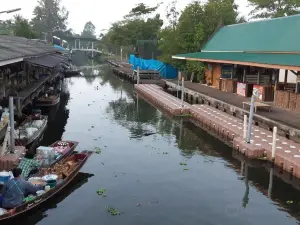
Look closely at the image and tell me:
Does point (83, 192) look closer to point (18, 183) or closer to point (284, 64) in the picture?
point (18, 183)

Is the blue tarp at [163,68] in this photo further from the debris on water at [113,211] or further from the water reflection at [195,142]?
the debris on water at [113,211]

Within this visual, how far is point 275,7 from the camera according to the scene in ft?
205

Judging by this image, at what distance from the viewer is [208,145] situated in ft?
72.1

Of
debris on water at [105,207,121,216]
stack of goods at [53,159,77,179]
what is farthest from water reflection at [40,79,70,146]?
debris on water at [105,207,121,216]

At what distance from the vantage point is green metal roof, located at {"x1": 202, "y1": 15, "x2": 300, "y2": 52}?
28595 millimetres

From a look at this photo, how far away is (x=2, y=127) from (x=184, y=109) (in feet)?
52.7

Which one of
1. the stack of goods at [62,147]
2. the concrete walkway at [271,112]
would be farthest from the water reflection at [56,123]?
the concrete walkway at [271,112]

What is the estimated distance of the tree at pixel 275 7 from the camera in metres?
57.4

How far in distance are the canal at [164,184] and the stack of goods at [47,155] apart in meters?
1.62

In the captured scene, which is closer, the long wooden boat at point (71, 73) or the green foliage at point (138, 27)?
the long wooden boat at point (71, 73)

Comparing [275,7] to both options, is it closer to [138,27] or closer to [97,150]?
[138,27]

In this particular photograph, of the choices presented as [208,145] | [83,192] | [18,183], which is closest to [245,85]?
[208,145]

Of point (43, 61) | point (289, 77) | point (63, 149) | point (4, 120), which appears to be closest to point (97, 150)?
point (63, 149)

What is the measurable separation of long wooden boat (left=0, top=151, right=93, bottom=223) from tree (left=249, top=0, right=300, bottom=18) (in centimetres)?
5087
